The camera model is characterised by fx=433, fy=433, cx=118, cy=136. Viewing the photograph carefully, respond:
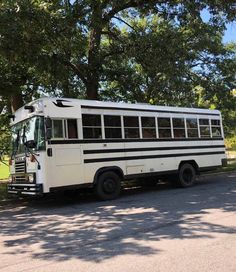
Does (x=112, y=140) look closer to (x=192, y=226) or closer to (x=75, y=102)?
(x=75, y=102)

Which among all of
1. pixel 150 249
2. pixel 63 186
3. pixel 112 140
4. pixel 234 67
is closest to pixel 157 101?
pixel 234 67

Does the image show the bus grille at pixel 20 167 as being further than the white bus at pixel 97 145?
Yes

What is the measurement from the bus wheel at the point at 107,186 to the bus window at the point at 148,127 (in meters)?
2.05

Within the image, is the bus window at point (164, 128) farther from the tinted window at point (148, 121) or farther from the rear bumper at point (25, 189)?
the rear bumper at point (25, 189)

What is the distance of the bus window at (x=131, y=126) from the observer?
14.4m

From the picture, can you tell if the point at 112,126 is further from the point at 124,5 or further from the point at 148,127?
the point at 124,5

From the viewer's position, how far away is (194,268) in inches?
232

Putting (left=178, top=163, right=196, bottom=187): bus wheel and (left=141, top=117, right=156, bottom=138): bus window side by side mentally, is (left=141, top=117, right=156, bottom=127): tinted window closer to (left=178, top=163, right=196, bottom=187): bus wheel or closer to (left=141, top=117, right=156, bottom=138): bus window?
(left=141, top=117, right=156, bottom=138): bus window

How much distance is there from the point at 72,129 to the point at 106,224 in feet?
14.2

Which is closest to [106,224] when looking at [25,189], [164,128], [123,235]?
[123,235]

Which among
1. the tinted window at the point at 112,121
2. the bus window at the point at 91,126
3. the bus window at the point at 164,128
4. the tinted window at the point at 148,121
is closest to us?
the bus window at the point at 91,126

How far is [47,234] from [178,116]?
8.91m

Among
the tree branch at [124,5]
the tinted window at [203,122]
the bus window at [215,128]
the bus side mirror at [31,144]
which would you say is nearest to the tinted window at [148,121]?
the tinted window at [203,122]

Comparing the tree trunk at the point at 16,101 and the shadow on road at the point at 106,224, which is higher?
the tree trunk at the point at 16,101
